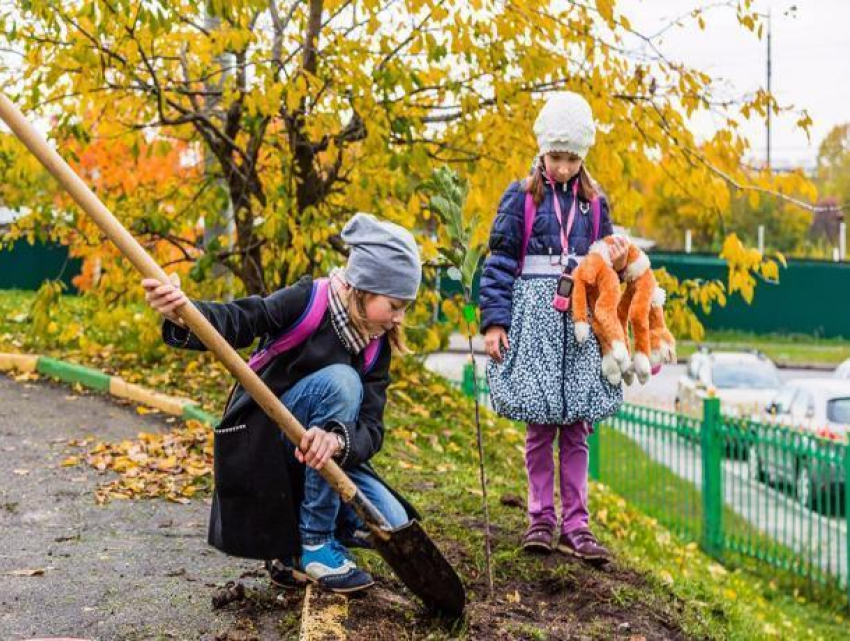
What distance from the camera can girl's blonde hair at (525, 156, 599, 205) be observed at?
4.05m

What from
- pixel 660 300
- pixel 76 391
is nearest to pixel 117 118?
pixel 76 391

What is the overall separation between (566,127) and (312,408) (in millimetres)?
1412

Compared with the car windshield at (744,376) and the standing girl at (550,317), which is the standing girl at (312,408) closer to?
the standing girl at (550,317)

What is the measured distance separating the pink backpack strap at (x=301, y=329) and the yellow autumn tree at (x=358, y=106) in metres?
2.53

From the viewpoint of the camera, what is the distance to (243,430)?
3389mm

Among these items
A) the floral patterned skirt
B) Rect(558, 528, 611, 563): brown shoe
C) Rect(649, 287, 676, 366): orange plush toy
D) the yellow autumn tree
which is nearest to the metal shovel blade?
the floral patterned skirt

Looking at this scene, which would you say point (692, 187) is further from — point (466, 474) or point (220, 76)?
point (220, 76)

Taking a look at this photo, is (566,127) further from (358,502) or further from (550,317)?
(358,502)

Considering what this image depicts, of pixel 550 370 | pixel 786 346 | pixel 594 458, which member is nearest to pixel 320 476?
pixel 550 370

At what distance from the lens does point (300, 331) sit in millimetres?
3402

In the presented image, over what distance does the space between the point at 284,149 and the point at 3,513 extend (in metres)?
3.16

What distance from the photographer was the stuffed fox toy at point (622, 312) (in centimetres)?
388

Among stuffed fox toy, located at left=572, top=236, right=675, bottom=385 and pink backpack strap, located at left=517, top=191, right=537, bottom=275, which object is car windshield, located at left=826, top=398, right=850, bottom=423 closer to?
stuffed fox toy, located at left=572, top=236, right=675, bottom=385

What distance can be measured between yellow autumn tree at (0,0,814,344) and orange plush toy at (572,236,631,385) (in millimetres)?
2480
